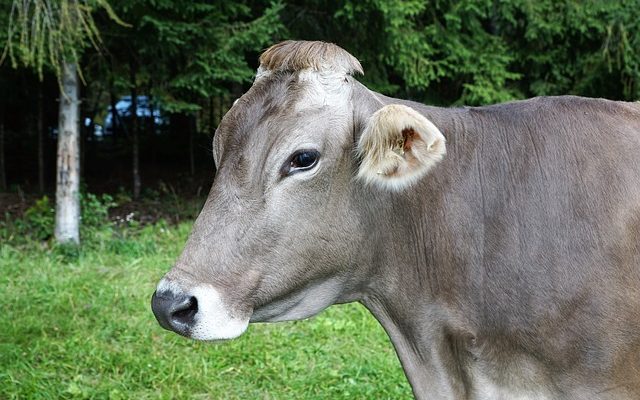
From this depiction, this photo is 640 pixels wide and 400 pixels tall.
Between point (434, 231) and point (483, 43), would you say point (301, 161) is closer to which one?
point (434, 231)

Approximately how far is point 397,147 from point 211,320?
85 centimetres

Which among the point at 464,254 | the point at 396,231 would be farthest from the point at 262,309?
the point at 464,254

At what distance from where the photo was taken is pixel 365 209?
2.55 meters

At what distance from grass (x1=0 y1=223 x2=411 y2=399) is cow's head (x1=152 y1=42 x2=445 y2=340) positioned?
2.25 m

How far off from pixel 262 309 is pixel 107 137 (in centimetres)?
1456

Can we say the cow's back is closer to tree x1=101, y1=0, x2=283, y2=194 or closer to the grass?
the grass

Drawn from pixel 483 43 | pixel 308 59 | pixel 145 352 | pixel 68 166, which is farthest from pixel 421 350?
pixel 483 43

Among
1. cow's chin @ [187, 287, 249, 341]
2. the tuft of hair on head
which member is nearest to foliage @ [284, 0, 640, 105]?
the tuft of hair on head

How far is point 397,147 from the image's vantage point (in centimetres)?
238

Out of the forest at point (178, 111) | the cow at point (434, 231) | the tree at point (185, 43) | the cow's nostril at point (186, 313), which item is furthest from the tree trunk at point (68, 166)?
the cow's nostril at point (186, 313)

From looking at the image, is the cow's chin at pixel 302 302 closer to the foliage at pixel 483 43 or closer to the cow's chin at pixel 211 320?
the cow's chin at pixel 211 320

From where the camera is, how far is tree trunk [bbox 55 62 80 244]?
7.66m

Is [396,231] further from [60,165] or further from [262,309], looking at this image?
[60,165]

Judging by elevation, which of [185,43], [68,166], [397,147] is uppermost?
[397,147]
